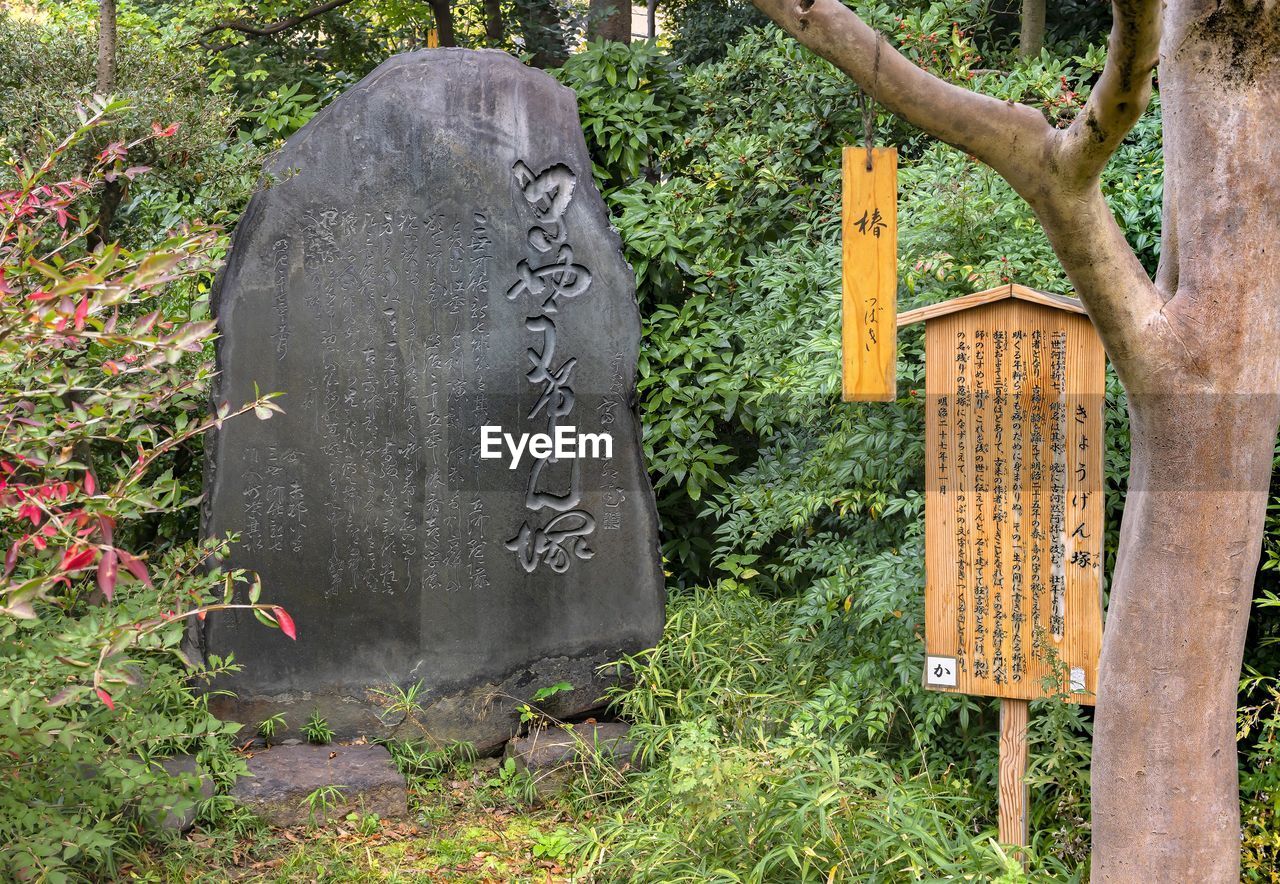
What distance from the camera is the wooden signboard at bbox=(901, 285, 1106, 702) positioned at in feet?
12.3

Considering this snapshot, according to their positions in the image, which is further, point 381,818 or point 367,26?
point 367,26

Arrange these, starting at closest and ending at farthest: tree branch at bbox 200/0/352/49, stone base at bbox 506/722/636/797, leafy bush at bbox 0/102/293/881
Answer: leafy bush at bbox 0/102/293/881 → stone base at bbox 506/722/636/797 → tree branch at bbox 200/0/352/49

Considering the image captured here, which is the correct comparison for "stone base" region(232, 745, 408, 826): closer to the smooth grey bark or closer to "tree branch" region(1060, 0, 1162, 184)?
the smooth grey bark

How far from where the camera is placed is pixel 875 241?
11.0ft

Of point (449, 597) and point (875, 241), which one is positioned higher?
point (875, 241)

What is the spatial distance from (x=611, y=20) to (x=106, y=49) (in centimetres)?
424

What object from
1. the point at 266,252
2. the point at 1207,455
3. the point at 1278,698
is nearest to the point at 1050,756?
the point at 1278,698

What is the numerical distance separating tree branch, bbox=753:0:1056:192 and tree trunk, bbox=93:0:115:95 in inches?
118

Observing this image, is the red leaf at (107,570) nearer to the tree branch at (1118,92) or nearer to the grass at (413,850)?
the grass at (413,850)

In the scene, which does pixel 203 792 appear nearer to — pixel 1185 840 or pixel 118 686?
pixel 118 686

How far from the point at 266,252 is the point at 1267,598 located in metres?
4.15

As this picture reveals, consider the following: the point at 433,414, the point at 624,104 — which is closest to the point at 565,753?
the point at 433,414

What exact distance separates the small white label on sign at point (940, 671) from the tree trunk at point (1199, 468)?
0.88 m

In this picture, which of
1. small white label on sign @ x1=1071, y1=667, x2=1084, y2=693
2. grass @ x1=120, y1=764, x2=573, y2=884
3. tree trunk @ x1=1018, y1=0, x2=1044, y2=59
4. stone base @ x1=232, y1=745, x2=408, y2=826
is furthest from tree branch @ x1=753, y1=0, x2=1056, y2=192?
tree trunk @ x1=1018, y1=0, x2=1044, y2=59
